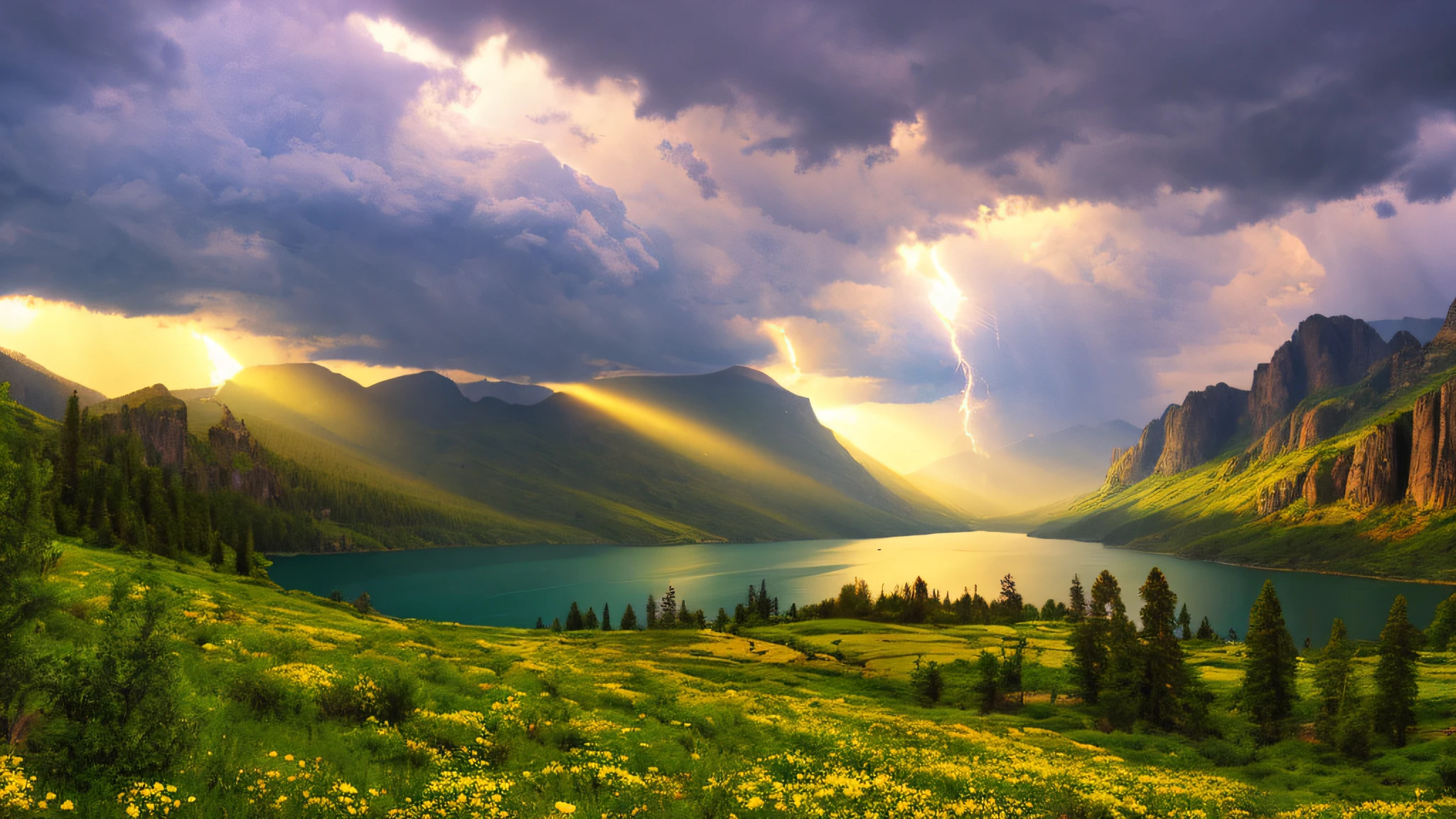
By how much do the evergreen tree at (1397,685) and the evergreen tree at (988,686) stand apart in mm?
29049

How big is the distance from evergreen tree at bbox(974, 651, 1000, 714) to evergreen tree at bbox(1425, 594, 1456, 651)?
4334 inches

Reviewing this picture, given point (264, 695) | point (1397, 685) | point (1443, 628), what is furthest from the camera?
point (1443, 628)

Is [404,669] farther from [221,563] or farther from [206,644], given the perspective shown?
[221,563]

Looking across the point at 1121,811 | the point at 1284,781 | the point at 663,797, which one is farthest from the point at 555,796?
the point at 1284,781

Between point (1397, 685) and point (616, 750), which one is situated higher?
point (616, 750)

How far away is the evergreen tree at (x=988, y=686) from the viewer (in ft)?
227

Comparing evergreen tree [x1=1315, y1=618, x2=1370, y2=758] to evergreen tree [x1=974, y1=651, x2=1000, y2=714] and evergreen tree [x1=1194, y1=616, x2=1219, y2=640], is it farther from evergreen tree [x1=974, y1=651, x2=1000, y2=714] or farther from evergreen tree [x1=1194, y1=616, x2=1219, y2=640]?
evergreen tree [x1=1194, y1=616, x2=1219, y2=640]

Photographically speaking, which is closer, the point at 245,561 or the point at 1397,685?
the point at 1397,685

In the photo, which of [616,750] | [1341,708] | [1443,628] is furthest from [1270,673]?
[1443,628]

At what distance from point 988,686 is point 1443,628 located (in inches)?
4729

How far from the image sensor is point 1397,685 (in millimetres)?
53375

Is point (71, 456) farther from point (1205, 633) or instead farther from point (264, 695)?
point (1205, 633)

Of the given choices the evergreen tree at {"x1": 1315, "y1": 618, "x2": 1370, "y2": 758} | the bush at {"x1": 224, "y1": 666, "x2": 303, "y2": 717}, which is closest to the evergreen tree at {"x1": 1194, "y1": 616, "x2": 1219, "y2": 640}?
the evergreen tree at {"x1": 1315, "y1": 618, "x2": 1370, "y2": 758}

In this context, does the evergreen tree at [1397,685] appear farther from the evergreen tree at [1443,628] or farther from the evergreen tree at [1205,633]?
the evergreen tree at [1205,633]
